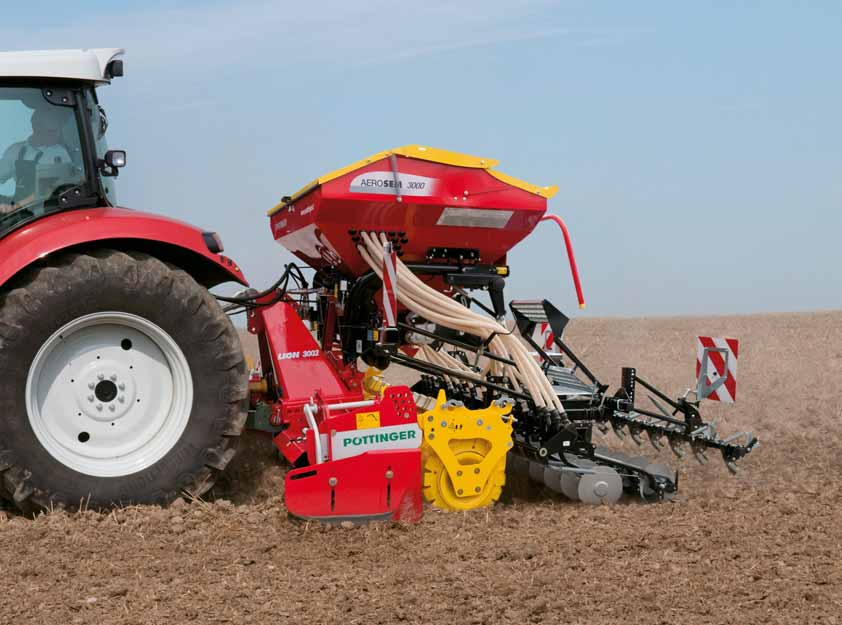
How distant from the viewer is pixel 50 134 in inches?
191

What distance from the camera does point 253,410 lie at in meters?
5.55

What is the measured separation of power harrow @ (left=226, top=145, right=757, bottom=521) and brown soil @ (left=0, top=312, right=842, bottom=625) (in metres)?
0.23

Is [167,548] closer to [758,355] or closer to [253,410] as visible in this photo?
[253,410]

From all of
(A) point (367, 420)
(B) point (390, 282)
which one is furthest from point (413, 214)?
(A) point (367, 420)

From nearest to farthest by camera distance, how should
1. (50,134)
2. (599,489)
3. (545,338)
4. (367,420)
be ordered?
(50,134) → (367,420) → (599,489) → (545,338)

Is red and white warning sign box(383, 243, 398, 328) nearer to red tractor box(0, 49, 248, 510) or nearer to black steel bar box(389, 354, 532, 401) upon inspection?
black steel bar box(389, 354, 532, 401)

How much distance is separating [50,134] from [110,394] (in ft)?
4.71

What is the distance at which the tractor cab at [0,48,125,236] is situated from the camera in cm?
473

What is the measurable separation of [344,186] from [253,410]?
1.48m

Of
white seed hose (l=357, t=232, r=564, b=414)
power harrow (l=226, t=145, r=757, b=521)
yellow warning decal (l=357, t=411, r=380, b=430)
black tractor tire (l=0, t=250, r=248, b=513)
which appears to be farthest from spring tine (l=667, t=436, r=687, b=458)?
black tractor tire (l=0, t=250, r=248, b=513)

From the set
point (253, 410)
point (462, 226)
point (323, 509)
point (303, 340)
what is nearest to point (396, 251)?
point (462, 226)

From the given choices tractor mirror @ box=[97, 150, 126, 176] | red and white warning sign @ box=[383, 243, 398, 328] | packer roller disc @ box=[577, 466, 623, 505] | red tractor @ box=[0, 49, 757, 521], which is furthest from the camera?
red and white warning sign @ box=[383, 243, 398, 328]

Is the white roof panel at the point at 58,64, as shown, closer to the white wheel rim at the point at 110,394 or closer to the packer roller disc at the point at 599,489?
the white wheel rim at the point at 110,394

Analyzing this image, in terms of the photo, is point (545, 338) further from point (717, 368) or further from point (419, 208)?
point (419, 208)
